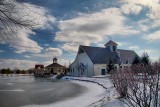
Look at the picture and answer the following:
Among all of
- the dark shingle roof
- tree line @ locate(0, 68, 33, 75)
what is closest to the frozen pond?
the dark shingle roof

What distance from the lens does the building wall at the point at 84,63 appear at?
57531mm

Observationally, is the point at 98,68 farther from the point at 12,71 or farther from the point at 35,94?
the point at 12,71

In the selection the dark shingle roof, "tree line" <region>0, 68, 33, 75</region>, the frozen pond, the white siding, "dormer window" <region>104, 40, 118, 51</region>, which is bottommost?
the frozen pond

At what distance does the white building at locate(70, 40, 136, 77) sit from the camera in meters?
57.3

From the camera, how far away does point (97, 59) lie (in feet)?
192

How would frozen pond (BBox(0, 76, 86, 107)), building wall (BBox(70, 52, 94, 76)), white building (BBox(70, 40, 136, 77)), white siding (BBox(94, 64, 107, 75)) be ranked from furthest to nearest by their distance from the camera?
building wall (BBox(70, 52, 94, 76))
white building (BBox(70, 40, 136, 77))
white siding (BBox(94, 64, 107, 75))
frozen pond (BBox(0, 76, 86, 107))

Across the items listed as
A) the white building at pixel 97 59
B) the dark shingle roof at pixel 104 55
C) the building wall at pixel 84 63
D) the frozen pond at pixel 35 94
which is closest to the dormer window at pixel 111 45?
the white building at pixel 97 59

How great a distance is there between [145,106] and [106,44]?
191 feet

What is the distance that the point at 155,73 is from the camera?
834cm

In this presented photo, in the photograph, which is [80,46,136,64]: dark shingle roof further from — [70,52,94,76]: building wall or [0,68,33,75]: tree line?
[0,68,33,75]: tree line

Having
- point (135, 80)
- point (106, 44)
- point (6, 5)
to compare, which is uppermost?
point (106, 44)

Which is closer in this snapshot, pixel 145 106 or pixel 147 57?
pixel 145 106

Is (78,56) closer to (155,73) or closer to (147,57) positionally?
(147,57)

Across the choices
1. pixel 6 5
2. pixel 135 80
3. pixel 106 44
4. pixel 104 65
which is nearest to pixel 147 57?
pixel 104 65
